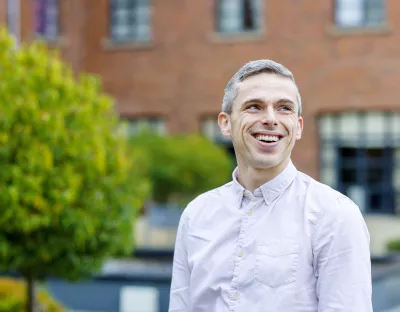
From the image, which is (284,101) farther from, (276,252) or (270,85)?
(276,252)

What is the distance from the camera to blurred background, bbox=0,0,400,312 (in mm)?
24156

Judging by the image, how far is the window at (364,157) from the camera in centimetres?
2403

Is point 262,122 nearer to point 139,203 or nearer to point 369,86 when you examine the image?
point 139,203

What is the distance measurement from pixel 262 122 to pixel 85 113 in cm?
605

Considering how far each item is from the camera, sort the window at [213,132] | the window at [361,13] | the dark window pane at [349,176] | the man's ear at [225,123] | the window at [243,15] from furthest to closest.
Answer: the window at [243,15]
the window at [213,132]
the dark window pane at [349,176]
the window at [361,13]
the man's ear at [225,123]

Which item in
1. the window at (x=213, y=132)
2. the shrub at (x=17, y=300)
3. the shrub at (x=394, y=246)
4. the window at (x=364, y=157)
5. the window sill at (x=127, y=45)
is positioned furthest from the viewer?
the window sill at (x=127, y=45)

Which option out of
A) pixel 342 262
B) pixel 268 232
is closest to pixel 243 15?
pixel 268 232

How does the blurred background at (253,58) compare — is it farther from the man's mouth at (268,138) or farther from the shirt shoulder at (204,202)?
the man's mouth at (268,138)

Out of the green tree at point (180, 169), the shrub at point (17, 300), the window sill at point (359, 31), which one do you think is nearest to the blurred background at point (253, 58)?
the window sill at point (359, 31)

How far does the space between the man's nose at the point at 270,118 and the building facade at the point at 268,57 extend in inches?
796

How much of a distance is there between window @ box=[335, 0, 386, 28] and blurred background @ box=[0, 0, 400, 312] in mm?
27

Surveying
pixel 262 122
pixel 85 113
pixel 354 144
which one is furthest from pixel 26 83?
pixel 354 144

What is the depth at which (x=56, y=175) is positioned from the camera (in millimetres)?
8438

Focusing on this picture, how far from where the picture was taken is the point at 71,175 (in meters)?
8.45
